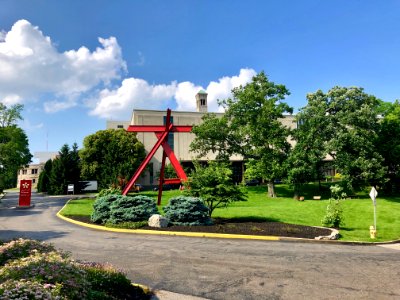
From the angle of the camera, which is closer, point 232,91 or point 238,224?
point 238,224

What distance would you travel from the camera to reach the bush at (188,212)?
58.2 ft

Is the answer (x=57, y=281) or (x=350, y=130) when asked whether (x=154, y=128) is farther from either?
(x=350, y=130)

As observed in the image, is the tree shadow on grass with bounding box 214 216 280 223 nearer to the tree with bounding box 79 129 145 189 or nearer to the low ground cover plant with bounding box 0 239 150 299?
the low ground cover plant with bounding box 0 239 150 299

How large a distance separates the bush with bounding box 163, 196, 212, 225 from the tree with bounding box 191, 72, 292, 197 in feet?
68.8

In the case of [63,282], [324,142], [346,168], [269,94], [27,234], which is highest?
[269,94]

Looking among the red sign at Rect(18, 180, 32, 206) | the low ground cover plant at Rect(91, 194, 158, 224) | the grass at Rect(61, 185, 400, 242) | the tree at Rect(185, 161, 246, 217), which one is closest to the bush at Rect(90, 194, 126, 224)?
the low ground cover plant at Rect(91, 194, 158, 224)

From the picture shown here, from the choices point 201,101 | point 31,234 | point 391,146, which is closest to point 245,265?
point 31,234

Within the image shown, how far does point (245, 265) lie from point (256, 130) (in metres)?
30.4

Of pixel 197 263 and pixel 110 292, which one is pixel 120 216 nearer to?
pixel 197 263

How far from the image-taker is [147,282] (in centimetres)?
836

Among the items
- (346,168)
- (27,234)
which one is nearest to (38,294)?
(27,234)

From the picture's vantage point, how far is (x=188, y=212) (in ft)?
58.2

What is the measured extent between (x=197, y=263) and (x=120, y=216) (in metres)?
9.82

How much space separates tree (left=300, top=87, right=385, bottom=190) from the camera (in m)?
37.0
